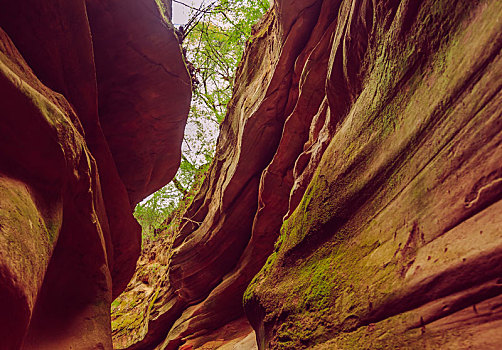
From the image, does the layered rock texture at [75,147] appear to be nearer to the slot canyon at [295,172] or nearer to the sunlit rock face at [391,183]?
the slot canyon at [295,172]

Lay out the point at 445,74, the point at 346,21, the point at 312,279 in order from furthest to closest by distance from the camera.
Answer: the point at 346,21, the point at 312,279, the point at 445,74

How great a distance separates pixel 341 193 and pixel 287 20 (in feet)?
15.5

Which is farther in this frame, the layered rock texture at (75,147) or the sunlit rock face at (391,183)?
the layered rock texture at (75,147)

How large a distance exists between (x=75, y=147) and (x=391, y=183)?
3.72m

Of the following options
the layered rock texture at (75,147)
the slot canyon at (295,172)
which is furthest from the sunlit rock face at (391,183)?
the layered rock texture at (75,147)

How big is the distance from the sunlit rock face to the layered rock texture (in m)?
2.72

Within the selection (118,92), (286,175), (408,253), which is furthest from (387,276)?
(118,92)

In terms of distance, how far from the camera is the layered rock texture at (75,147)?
9.75 feet

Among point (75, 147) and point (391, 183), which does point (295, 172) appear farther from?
point (75, 147)

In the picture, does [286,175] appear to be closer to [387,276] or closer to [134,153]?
[134,153]

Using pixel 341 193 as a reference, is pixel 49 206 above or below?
above

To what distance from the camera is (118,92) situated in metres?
6.89

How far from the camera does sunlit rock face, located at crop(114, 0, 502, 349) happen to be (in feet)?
6.54

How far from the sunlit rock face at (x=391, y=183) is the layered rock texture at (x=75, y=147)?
2718 millimetres
